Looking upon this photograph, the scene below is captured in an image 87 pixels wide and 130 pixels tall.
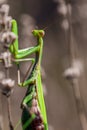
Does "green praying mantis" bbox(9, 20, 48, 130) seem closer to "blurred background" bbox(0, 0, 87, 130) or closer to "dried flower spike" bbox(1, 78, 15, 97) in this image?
"dried flower spike" bbox(1, 78, 15, 97)

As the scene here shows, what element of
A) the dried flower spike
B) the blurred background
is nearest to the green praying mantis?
the dried flower spike

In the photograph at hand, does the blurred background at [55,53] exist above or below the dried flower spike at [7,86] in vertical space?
below

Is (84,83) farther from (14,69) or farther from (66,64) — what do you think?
(14,69)

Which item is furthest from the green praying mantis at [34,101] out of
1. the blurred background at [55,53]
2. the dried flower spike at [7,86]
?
the blurred background at [55,53]

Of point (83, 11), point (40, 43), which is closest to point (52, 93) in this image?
point (83, 11)

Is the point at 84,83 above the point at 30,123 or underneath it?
underneath

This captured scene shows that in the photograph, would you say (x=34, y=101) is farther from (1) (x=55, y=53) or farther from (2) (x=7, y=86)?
(1) (x=55, y=53)

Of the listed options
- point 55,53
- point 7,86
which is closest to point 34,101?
point 7,86

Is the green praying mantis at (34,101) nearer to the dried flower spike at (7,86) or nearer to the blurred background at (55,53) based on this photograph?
the dried flower spike at (7,86)

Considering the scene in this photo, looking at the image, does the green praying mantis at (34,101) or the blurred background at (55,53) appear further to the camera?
the blurred background at (55,53)
